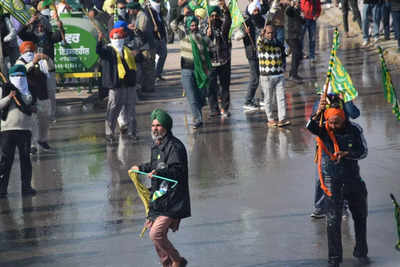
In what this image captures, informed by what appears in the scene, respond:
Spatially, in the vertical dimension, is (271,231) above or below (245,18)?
below

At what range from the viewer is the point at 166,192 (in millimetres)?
8008

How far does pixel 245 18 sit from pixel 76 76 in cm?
353

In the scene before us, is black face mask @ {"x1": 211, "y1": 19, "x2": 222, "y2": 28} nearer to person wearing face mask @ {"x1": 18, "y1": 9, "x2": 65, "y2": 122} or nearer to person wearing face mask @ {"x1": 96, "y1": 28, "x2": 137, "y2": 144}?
person wearing face mask @ {"x1": 96, "y1": 28, "x2": 137, "y2": 144}

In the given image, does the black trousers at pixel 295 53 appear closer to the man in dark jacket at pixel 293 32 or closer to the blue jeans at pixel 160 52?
the man in dark jacket at pixel 293 32

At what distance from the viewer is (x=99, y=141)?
14.4 m

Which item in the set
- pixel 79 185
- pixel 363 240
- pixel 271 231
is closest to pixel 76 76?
pixel 79 185

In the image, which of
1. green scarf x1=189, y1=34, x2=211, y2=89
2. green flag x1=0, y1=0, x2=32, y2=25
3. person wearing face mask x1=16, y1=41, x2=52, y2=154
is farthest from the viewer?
green flag x1=0, y1=0, x2=32, y2=25

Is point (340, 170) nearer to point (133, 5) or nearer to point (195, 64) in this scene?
point (195, 64)

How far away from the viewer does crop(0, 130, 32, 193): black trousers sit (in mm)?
11359

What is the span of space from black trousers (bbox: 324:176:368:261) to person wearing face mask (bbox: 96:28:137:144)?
605cm

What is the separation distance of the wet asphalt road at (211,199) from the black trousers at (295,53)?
2238mm

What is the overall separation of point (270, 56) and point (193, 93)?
4.64 feet

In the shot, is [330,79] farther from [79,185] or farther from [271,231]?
[79,185]

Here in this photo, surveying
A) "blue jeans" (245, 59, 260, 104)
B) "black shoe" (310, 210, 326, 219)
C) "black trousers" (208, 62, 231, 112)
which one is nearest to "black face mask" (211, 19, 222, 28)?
"black trousers" (208, 62, 231, 112)
